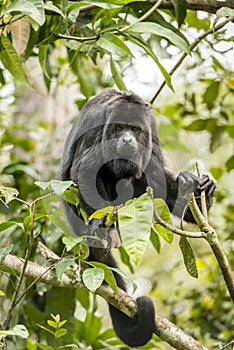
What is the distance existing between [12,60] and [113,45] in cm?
56

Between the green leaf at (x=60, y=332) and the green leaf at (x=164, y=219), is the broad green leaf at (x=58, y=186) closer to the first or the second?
the green leaf at (x=164, y=219)

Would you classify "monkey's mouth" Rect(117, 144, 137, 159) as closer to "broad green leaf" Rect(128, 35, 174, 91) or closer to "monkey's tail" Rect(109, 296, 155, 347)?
"broad green leaf" Rect(128, 35, 174, 91)

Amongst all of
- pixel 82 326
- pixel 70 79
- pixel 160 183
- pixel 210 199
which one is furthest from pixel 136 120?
pixel 70 79

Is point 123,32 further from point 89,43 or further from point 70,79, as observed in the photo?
point 70,79

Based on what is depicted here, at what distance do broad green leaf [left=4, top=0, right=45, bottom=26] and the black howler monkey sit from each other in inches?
44.6

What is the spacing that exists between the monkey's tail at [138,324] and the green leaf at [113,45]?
55.8 inches

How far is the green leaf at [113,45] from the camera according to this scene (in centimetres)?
279

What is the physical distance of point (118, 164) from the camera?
3672 mm

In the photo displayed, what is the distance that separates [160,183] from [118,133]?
42cm

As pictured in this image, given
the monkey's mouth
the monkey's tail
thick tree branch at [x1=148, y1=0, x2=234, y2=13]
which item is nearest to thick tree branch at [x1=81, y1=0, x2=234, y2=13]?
thick tree branch at [x1=148, y1=0, x2=234, y2=13]

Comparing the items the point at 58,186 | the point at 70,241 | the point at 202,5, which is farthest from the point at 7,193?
the point at 202,5

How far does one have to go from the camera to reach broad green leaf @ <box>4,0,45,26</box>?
249 cm

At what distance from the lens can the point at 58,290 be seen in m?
4.07

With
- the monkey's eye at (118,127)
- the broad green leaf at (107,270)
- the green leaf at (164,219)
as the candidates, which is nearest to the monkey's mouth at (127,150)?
the monkey's eye at (118,127)
